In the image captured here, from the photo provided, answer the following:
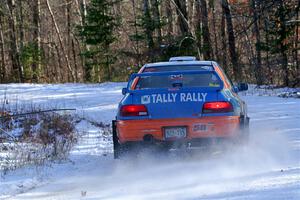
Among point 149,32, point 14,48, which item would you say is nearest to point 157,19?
point 149,32

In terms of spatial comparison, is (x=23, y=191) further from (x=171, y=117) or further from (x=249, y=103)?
(x=249, y=103)

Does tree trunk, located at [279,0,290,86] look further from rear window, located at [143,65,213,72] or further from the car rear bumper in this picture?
the car rear bumper

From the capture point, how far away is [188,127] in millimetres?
7953

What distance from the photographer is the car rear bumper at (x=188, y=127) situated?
792cm

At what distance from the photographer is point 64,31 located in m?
47.4

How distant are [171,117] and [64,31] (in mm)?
40623

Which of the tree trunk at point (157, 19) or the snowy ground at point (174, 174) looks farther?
the tree trunk at point (157, 19)

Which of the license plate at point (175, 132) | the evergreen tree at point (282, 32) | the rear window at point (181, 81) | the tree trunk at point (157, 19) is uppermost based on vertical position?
the tree trunk at point (157, 19)

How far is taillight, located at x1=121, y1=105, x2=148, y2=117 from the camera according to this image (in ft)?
26.3

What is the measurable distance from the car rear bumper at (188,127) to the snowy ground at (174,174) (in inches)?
17.2

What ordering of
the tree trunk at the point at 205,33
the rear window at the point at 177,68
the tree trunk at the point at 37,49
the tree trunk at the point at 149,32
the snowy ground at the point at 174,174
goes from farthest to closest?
the tree trunk at the point at 37,49
the tree trunk at the point at 149,32
the tree trunk at the point at 205,33
the rear window at the point at 177,68
the snowy ground at the point at 174,174

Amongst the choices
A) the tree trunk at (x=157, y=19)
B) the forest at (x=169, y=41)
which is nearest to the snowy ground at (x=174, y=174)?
the forest at (x=169, y=41)

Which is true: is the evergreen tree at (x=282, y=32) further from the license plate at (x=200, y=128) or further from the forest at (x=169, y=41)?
the license plate at (x=200, y=128)

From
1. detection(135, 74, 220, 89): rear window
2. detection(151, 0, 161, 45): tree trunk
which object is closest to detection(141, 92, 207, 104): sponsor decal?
detection(135, 74, 220, 89): rear window
